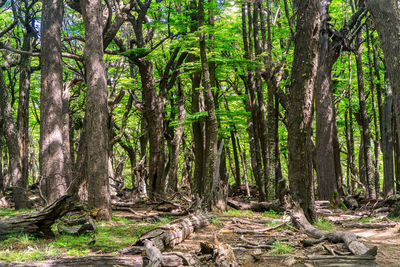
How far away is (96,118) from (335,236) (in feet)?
20.6

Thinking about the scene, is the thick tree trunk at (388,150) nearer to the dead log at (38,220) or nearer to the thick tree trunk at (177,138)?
the thick tree trunk at (177,138)

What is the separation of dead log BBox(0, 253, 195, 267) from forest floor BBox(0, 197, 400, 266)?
0.53 meters

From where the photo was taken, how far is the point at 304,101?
26.2ft

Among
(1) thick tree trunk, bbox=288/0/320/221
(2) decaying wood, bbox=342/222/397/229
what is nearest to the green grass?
(1) thick tree trunk, bbox=288/0/320/221

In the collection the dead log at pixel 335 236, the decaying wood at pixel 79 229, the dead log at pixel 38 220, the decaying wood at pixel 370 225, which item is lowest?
the decaying wood at pixel 370 225

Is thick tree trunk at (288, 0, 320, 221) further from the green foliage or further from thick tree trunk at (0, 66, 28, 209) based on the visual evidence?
thick tree trunk at (0, 66, 28, 209)

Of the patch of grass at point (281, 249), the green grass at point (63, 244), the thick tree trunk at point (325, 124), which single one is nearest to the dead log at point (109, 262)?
the green grass at point (63, 244)

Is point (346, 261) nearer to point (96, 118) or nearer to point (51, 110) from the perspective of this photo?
point (96, 118)

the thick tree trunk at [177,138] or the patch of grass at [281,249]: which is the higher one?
the thick tree trunk at [177,138]

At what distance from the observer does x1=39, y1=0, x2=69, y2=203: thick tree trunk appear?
10.4m

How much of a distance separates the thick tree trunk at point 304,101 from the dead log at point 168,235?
237 centimetres

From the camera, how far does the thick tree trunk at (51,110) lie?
10.4 metres

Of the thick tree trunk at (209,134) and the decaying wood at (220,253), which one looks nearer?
the decaying wood at (220,253)

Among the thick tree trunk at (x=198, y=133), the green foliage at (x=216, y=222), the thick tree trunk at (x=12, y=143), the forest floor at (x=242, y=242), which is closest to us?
the forest floor at (x=242, y=242)
